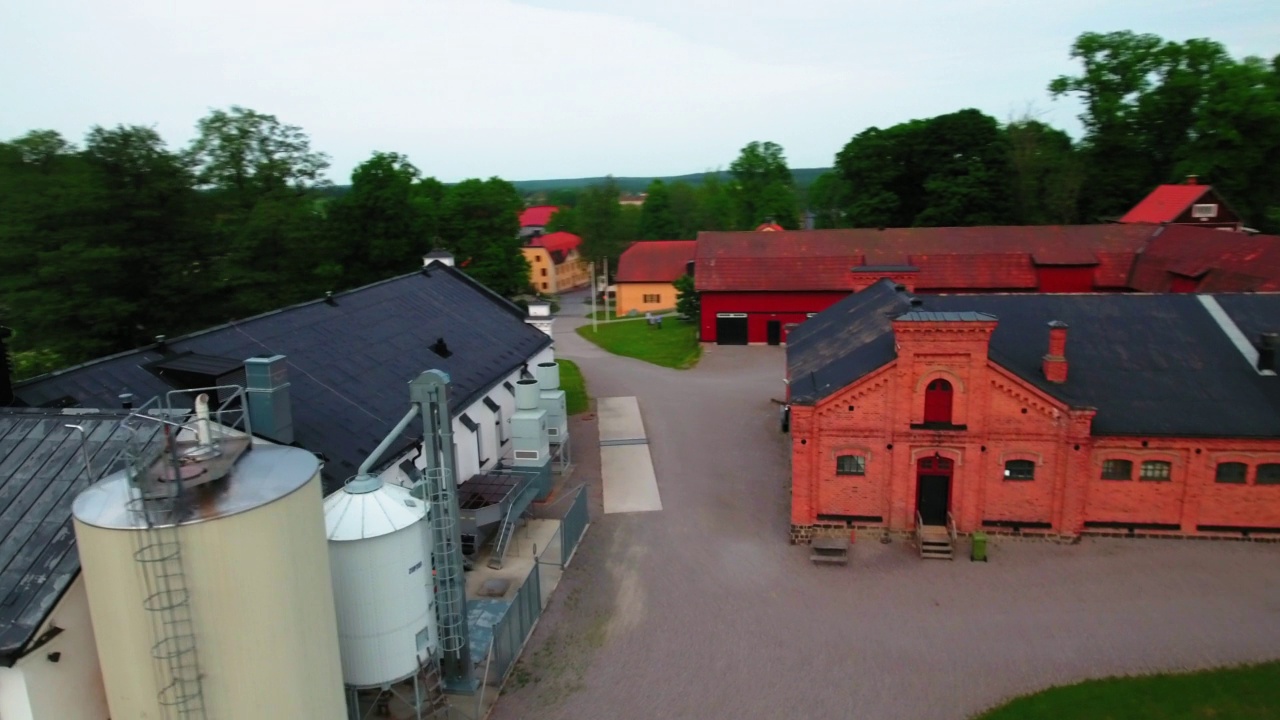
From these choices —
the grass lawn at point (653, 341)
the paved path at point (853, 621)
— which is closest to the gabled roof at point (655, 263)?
the grass lawn at point (653, 341)

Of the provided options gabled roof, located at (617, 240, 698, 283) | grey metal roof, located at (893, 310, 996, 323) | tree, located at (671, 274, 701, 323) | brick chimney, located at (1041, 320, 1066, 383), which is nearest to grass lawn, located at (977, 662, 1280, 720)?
brick chimney, located at (1041, 320, 1066, 383)

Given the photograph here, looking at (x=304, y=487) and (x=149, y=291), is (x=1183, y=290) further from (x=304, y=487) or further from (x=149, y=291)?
(x=149, y=291)

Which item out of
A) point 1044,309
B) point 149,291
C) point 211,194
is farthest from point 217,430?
point 211,194

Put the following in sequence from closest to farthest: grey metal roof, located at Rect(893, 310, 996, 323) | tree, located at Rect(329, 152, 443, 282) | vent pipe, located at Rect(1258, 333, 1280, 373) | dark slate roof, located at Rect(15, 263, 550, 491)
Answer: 1. dark slate roof, located at Rect(15, 263, 550, 491)
2. grey metal roof, located at Rect(893, 310, 996, 323)
3. vent pipe, located at Rect(1258, 333, 1280, 373)
4. tree, located at Rect(329, 152, 443, 282)

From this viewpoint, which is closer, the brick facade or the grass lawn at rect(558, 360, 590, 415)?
the brick facade

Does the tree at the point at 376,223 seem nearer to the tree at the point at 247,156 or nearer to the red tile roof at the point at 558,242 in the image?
the tree at the point at 247,156

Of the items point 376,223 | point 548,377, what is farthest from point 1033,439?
point 376,223

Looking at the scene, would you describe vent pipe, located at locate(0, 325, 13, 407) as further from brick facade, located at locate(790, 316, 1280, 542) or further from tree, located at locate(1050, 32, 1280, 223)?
tree, located at locate(1050, 32, 1280, 223)
